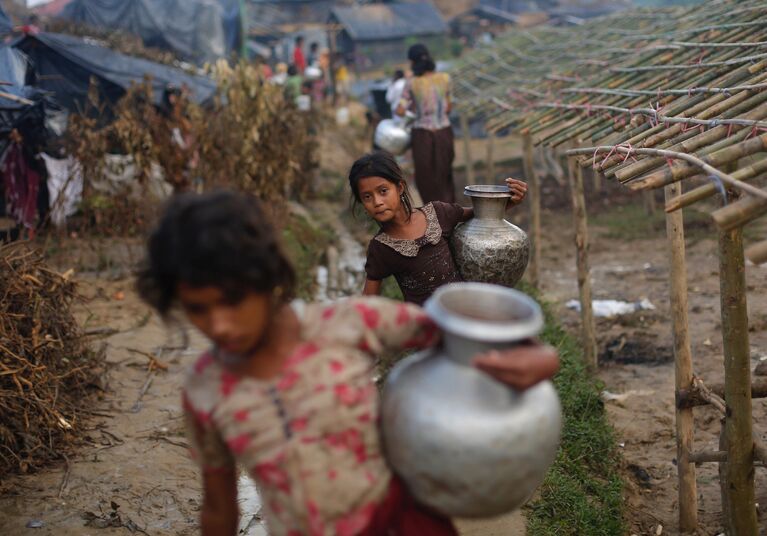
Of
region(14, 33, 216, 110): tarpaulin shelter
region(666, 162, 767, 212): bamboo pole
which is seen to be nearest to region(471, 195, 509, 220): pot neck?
region(666, 162, 767, 212): bamboo pole

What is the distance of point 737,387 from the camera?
3.27 meters

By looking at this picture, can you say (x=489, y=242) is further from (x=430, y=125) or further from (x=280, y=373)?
(x=430, y=125)

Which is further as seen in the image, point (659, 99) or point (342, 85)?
point (342, 85)

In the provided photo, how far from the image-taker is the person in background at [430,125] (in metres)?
7.54

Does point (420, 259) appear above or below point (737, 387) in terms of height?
above

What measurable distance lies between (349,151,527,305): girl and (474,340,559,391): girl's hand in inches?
67.7

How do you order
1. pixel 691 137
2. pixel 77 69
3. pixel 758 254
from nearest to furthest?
pixel 758 254 < pixel 691 137 < pixel 77 69

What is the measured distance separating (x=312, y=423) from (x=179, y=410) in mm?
3765

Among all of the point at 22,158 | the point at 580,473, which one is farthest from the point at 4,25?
the point at 580,473

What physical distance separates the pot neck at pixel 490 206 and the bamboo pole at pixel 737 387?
85 cm

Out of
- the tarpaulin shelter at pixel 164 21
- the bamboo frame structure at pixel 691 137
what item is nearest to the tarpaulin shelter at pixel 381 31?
the tarpaulin shelter at pixel 164 21

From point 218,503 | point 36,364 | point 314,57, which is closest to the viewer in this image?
point 218,503

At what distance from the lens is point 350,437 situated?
1743 mm

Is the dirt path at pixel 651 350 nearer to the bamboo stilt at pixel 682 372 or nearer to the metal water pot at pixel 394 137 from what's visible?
the bamboo stilt at pixel 682 372
